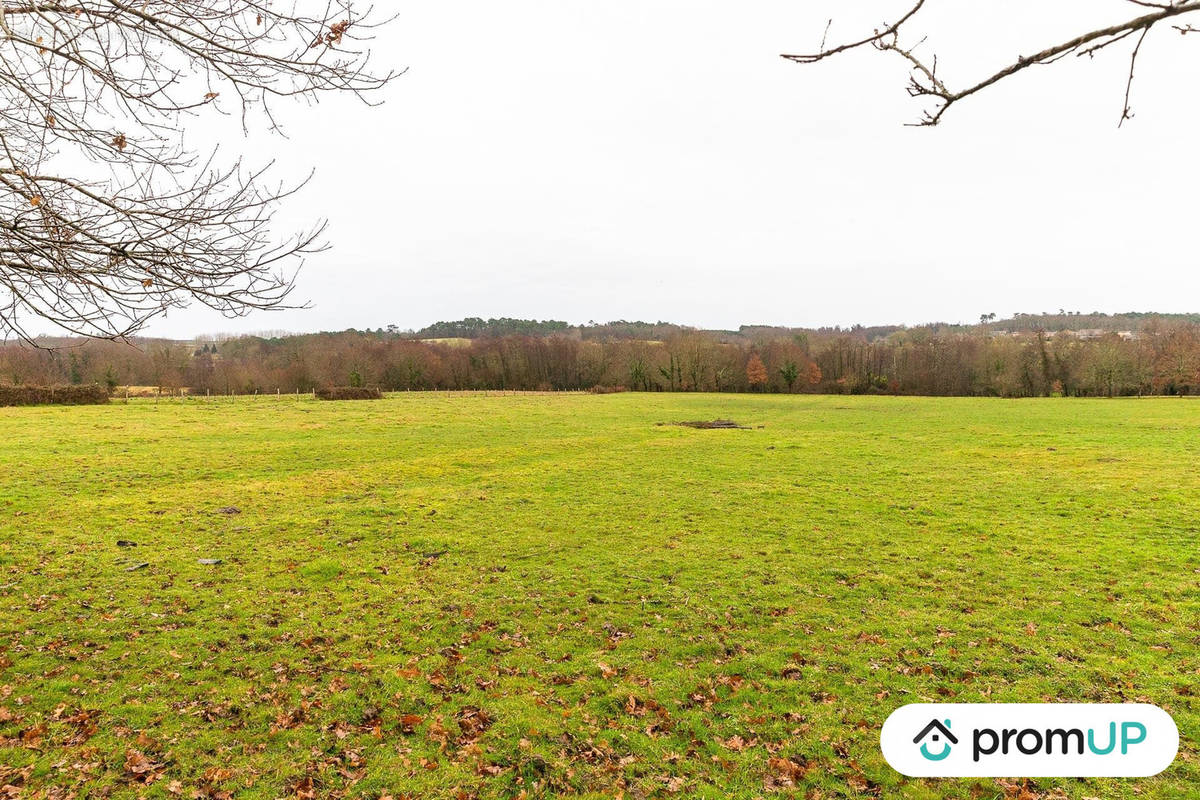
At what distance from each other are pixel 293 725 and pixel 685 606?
478cm

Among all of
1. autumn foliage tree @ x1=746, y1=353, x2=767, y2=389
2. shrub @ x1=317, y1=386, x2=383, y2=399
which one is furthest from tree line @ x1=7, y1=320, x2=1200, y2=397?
shrub @ x1=317, y1=386, x2=383, y2=399

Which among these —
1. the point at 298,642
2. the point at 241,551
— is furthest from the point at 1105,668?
the point at 241,551

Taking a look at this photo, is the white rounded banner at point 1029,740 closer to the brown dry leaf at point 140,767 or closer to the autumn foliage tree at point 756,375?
the brown dry leaf at point 140,767

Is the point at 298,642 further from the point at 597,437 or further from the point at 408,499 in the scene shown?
the point at 597,437

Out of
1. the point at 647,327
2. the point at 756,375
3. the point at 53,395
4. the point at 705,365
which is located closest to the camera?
the point at 53,395

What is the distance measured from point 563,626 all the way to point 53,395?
Result: 53141mm

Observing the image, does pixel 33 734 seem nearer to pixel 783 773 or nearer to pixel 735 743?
pixel 735 743

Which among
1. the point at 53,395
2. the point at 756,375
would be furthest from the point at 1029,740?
the point at 756,375

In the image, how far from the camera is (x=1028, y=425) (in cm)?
3122

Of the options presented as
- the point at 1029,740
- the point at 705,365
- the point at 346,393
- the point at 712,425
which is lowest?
the point at 1029,740

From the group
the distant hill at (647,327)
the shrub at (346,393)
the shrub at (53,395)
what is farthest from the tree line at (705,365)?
the distant hill at (647,327)

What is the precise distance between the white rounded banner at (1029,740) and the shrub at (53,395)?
5670cm

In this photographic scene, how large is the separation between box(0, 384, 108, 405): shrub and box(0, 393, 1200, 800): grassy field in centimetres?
3550

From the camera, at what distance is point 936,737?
5047mm
